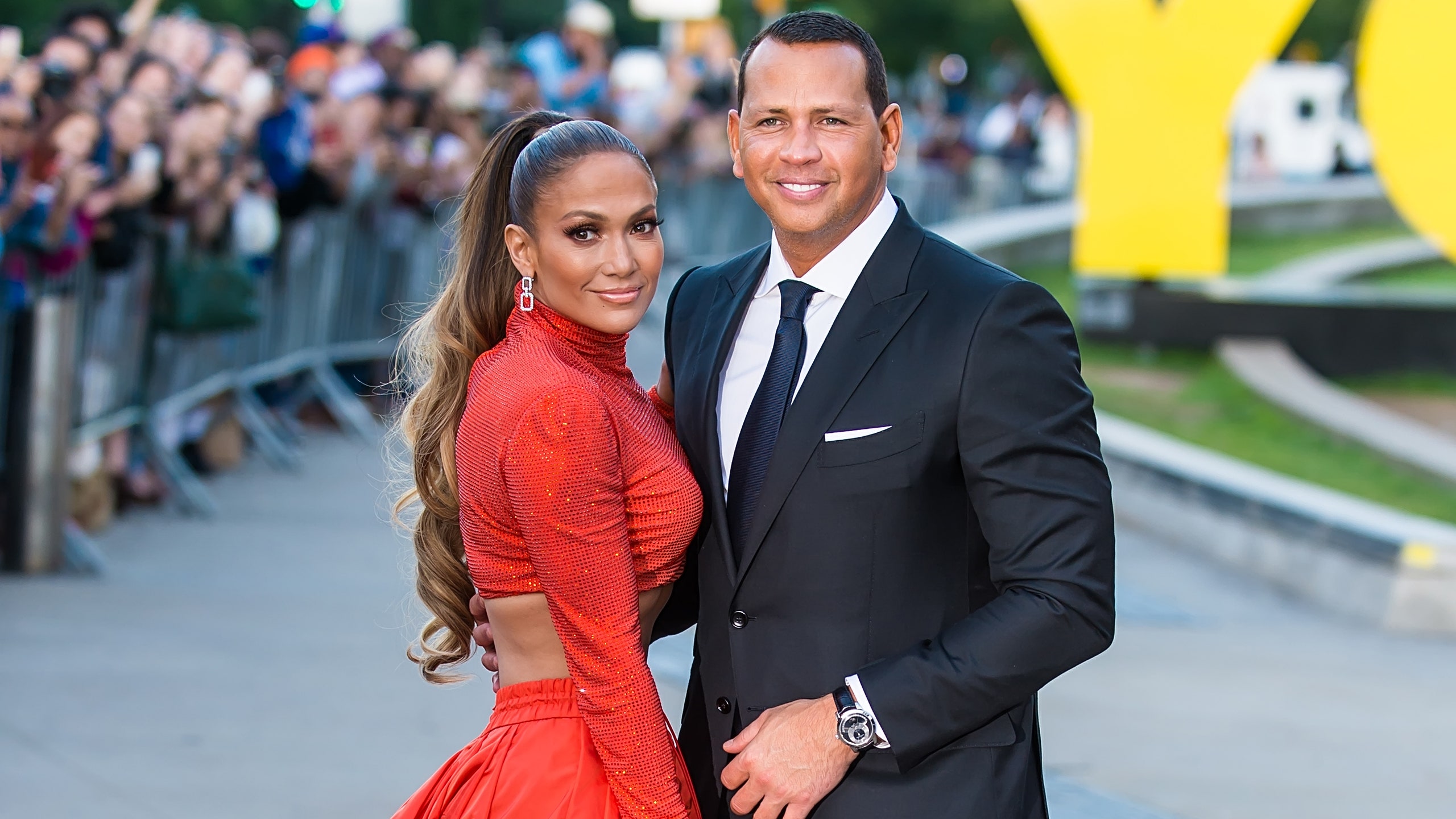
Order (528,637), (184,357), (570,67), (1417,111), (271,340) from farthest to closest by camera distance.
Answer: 1. (570,67)
2. (1417,111)
3. (271,340)
4. (184,357)
5. (528,637)

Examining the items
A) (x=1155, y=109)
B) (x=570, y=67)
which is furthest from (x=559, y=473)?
(x=570, y=67)

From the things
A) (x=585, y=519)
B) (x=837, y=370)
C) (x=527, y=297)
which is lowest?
(x=585, y=519)

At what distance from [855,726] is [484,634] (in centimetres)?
88

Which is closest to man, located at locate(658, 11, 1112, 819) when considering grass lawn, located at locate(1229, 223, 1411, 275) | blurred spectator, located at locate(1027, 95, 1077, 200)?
grass lawn, located at locate(1229, 223, 1411, 275)

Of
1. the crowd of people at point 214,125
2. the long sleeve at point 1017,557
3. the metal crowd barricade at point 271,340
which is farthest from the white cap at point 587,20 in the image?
the long sleeve at point 1017,557

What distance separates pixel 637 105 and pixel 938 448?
1417 centimetres

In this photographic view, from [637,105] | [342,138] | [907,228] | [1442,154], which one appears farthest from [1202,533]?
[637,105]

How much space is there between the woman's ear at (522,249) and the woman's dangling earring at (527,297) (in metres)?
0.01

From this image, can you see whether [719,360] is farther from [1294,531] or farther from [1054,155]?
[1054,155]

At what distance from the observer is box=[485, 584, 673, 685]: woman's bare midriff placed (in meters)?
3.00

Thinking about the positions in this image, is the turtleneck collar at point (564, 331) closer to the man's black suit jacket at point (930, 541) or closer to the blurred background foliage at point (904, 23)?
the man's black suit jacket at point (930, 541)

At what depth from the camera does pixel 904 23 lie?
148 ft

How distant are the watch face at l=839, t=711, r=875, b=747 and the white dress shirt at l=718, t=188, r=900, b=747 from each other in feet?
1.59

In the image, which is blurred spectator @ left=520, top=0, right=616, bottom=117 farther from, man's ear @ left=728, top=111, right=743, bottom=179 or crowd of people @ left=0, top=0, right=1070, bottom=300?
man's ear @ left=728, top=111, right=743, bottom=179
